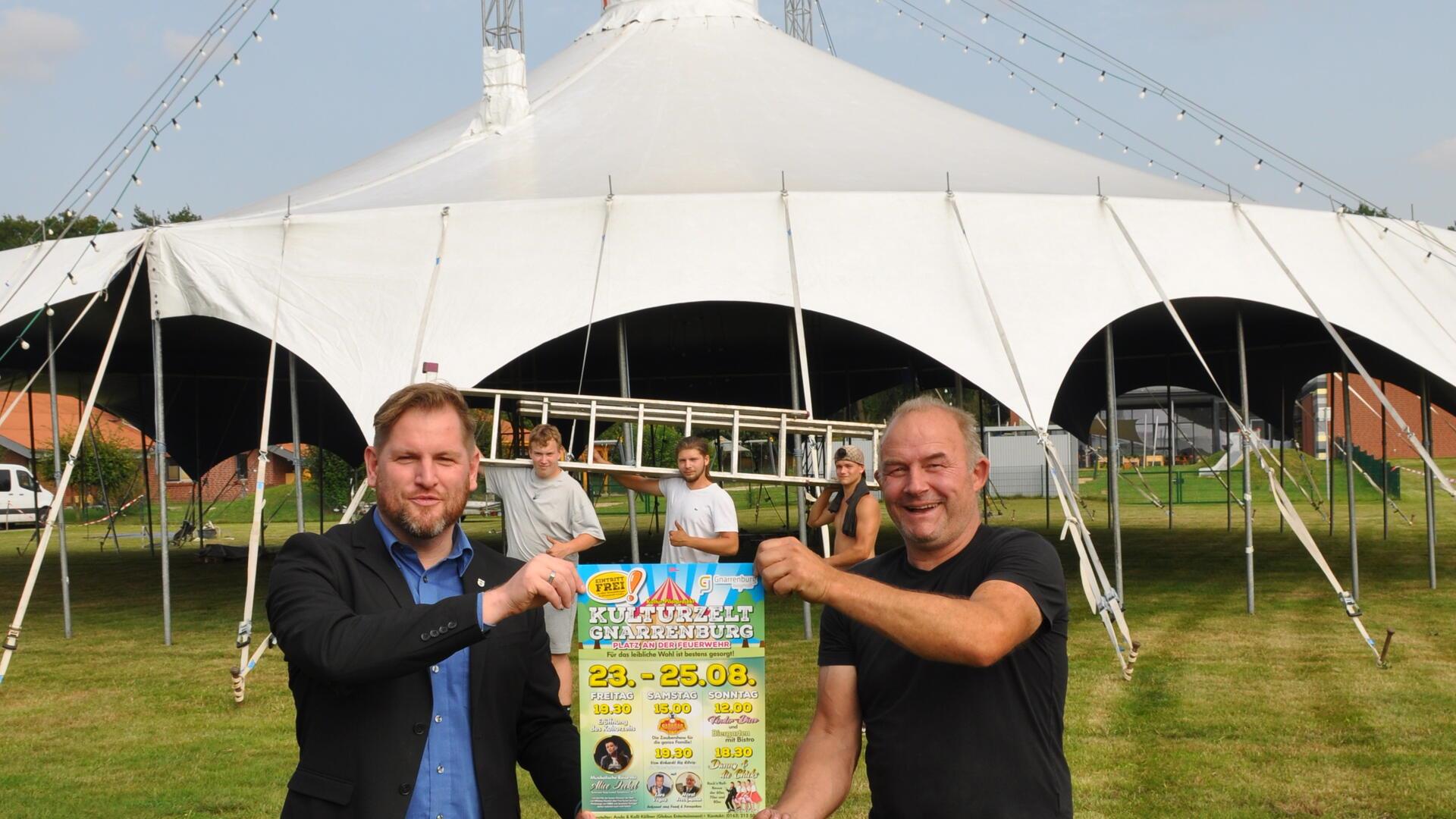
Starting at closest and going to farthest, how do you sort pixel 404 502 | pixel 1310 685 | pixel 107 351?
pixel 404 502 → pixel 1310 685 → pixel 107 351

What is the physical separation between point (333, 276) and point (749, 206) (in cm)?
297

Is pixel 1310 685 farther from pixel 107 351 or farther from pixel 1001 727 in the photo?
pixel 107 351

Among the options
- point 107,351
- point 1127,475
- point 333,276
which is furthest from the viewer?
point 1127,475

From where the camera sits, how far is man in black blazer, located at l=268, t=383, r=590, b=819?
198cm

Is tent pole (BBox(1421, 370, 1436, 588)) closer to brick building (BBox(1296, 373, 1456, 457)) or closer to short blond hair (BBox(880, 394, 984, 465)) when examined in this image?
short blond hair (BBox(880, 394, 984, 465))

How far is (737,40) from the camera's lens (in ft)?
44.7

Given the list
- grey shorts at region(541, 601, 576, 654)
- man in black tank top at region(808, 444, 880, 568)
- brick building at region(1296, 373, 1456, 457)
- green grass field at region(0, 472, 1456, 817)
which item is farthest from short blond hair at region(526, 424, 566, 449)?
brick building at region(1296, 373, 1456, 457)

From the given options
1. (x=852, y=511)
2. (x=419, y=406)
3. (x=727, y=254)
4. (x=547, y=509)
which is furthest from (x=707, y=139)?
(x=419, y=406)

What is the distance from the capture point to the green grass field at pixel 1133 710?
543cm

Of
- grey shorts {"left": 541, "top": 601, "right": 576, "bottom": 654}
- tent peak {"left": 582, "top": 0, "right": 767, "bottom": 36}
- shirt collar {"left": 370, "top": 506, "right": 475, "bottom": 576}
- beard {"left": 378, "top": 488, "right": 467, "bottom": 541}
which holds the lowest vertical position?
grey shorts {"left": 541, "top": 601, "right": 576, "bottom": 654}

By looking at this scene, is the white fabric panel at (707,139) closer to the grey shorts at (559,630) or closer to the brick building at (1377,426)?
the grey shorts at (559,630)

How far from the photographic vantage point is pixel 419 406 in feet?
7.22

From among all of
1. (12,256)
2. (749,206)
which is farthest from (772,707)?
(12,256)

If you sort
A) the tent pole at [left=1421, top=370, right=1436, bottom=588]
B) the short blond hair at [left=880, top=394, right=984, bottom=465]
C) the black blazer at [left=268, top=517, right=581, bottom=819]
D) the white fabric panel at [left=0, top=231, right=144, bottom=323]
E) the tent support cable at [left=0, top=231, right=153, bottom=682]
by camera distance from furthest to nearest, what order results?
1. the tent pole at [left=1421, top=370, right=1436, bottom=588]
2. the white fabric panel at [left=0, top=231, right=144, bottom=323]
3. the tent support cable at [left=0, top=231, right=153, bottom=682]
4. the short blond hair at [left=880, top=394, right=984, bottom=465]
5. the black blazer at [left=268, top=517, right=581, bottom=819]
